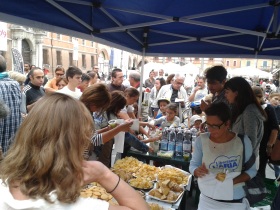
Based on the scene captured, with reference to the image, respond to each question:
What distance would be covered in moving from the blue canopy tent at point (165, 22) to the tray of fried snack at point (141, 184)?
66.1 inches

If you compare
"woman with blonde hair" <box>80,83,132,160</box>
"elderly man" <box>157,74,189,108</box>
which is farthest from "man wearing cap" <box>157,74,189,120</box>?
"woman with blonde hair" <box>80,83,132,160</box>

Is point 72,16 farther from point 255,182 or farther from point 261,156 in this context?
point 261,156

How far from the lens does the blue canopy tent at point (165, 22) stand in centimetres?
257

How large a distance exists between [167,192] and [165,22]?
1.85 m

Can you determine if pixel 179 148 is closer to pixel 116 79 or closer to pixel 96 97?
pixel 96 97

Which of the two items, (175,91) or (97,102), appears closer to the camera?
(97,102)

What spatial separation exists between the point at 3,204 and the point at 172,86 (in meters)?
5.33

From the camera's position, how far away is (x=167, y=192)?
7.30ft

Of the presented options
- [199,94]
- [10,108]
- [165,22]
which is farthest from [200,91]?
[10,108]

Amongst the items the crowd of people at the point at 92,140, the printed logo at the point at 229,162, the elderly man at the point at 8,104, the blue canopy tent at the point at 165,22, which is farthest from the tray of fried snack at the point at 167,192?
the blue canopy tent at the point at 165,22

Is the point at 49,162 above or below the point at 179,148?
above

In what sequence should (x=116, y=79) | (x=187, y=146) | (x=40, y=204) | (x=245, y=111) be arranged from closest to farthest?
(x=40, y=204) → (x=245, y=111) → (x=187, y=146) → (x=116, y=79)

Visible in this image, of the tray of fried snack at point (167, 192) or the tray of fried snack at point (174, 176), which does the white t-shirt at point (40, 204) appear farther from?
the tray of fried snack at point (174, 176)

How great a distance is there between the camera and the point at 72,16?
2873 millimetres
